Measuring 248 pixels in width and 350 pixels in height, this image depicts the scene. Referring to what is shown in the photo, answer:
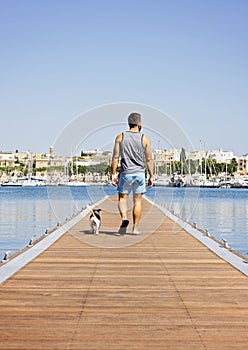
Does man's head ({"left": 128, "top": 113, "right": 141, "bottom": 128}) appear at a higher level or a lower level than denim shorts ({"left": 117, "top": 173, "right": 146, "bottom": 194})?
higher

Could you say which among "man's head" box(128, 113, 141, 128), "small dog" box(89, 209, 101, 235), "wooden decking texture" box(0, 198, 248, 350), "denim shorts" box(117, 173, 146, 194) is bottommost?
"wooden decking texture" box(0, 198, 248, 350)

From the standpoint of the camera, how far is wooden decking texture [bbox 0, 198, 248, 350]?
4586 mm

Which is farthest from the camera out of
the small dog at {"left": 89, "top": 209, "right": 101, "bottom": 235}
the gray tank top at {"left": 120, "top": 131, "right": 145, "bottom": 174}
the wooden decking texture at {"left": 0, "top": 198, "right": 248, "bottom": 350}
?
the small dog at {"left": 89, "top": 209, "right": 101, "bottom": 235}

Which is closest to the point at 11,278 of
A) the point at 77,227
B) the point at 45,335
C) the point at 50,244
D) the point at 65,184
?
the point at 45,335

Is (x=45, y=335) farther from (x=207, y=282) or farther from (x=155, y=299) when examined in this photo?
(x=207, y=282)

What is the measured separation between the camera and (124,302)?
5770 millimetres

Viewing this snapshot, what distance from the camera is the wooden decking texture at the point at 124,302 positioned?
4586 millimetres

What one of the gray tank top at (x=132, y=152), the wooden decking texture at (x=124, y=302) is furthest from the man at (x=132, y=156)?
the wooden decking texture at (x=124, y=302)

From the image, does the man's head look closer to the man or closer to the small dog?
the man

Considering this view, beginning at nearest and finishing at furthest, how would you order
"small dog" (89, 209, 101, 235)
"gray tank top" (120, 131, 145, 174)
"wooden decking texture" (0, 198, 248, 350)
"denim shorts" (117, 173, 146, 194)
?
"wooden decking texture" (0, 198, 248, 350) → "gray tank top" (120, 131, 145, 174) → "denim shorts" (117, 173, 146, 194) → "small dog" (89, 209, 101, 235)

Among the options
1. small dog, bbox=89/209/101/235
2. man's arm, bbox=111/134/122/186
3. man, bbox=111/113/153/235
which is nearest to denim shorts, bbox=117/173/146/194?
man, bbox=111/113/153/235

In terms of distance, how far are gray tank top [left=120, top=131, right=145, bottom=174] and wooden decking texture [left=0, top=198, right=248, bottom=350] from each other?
1821 mm

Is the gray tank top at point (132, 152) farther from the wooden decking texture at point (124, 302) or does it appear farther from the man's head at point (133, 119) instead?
the wooden decking texture at point (124, 302)

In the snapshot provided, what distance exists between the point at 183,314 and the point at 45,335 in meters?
1.32
